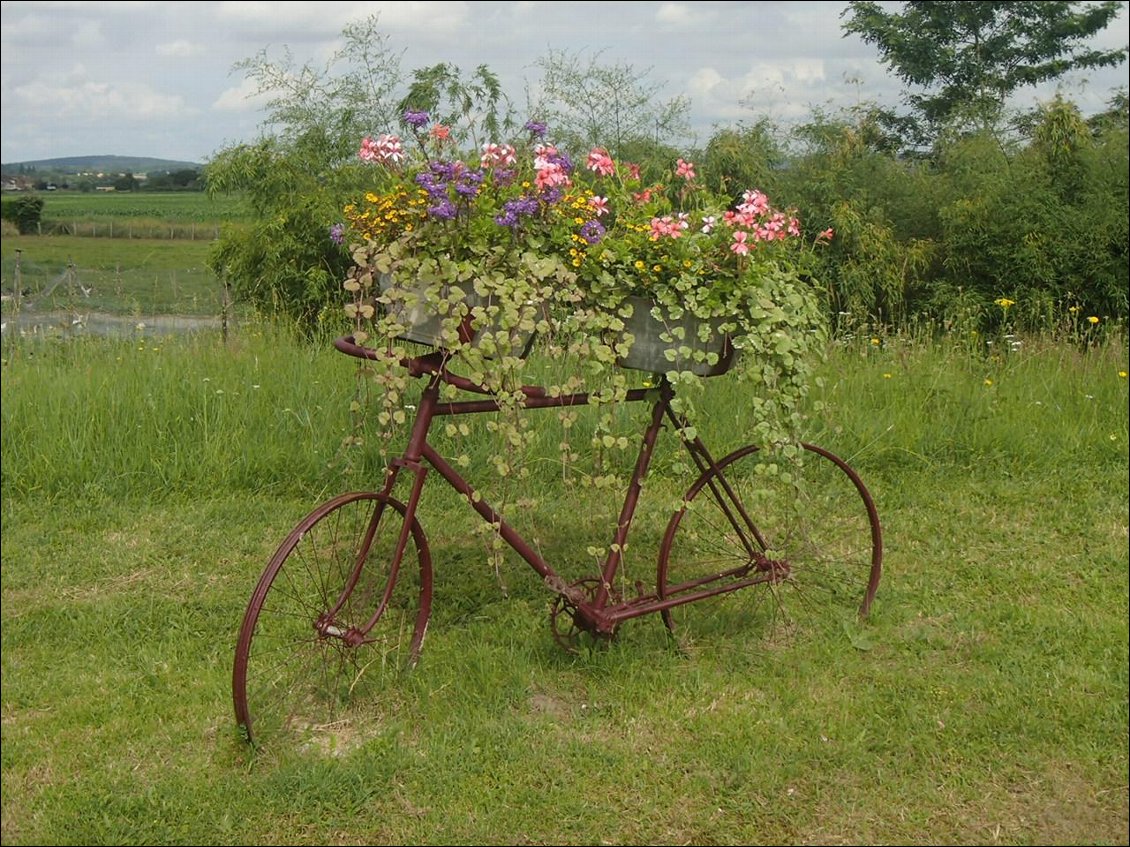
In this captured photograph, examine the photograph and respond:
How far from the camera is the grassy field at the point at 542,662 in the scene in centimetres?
289

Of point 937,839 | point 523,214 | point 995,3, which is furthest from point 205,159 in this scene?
point 995,3

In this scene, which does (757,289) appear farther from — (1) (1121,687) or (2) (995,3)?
(2) (995,3)

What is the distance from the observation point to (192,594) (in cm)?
409

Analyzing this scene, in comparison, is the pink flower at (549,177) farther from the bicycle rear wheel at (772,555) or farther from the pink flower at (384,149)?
the bicycle rear wheel at (772,555)

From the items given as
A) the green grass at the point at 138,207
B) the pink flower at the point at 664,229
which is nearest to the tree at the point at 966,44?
the green grass at the point at 138,207

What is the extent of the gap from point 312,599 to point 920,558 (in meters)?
2.29

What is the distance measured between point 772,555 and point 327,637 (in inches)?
55.4

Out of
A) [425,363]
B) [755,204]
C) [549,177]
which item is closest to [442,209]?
[549,177]

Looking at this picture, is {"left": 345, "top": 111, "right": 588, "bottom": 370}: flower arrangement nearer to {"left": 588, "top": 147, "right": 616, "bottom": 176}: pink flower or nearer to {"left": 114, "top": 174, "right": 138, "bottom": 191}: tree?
{"left": 588, "top": 147, "right": 616, "bottom": 176}: pink flower

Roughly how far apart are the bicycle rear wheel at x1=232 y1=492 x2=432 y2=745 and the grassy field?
0.32 feet

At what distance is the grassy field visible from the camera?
9.49 ft

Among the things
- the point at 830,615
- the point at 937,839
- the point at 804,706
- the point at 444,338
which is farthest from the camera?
the point at 830,615

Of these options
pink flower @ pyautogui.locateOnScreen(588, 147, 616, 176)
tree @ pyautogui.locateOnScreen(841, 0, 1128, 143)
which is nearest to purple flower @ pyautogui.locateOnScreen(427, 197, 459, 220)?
pink flower @ pyautogui.locateOnScreen(588, 147, 616, 176)

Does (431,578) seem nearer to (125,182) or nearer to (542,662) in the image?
(542,662)
